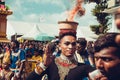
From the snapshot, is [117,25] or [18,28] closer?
[117,25]

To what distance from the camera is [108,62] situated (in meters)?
2.45

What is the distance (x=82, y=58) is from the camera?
25.1 ft

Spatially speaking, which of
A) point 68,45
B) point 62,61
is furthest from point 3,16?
point 62,61

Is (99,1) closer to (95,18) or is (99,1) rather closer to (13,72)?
(95,18)

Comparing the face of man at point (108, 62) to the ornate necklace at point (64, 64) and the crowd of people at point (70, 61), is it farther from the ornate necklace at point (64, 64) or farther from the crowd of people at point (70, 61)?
the ornate necklace at point (64, 64)

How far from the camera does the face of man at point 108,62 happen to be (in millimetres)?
2373

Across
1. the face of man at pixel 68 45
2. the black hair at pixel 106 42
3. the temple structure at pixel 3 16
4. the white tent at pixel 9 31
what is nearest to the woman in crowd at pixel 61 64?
the face of man at pixel 68 45

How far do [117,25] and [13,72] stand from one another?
10.1m

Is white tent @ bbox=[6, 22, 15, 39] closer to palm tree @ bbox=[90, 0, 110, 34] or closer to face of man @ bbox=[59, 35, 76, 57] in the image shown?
palm tree @ bbox=[90, 0, 110, 34]

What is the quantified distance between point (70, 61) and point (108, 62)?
2834 mm

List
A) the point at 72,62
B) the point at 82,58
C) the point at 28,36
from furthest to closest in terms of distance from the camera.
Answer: the point at 28,36 < the point at 82,58 < the point at 72,62

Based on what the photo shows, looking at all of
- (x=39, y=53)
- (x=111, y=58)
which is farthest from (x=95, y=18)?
(x=111, y=58)

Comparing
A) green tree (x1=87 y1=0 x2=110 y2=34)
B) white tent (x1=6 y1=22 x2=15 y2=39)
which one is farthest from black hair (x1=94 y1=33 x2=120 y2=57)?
white tent (x1=6 y1=22 x2=15 y2=39)

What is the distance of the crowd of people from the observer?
2.44 metres
